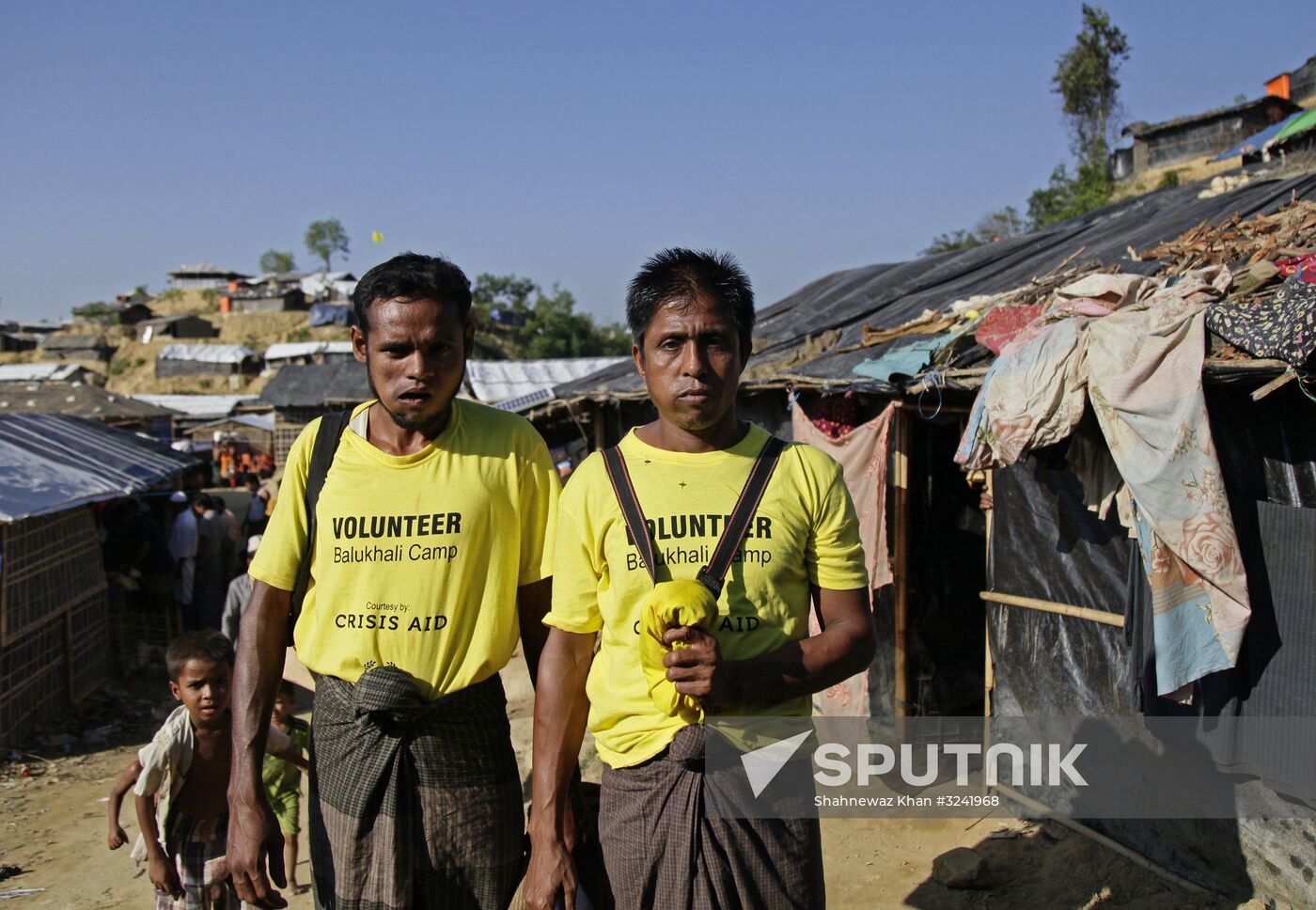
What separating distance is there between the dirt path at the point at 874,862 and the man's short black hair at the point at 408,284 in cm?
358

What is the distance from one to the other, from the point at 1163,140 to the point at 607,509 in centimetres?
3513

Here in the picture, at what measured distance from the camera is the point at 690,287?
2.03 m

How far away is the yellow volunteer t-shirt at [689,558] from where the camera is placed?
74.7 inches

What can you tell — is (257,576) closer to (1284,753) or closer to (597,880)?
(597,880)

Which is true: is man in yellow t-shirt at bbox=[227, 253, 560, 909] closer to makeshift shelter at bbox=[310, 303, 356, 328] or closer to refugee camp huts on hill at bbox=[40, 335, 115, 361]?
makeshift shelter at bbox=[310, 303, 356, 328]

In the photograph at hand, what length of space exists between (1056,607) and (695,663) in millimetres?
3717

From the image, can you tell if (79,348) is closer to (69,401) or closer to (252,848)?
(69,401)

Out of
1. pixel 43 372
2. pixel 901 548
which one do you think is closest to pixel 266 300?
pixel 43 372

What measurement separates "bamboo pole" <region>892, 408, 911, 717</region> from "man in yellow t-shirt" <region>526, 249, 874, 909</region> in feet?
12.9

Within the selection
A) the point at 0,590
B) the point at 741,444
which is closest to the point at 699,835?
Result: the point at 741,444

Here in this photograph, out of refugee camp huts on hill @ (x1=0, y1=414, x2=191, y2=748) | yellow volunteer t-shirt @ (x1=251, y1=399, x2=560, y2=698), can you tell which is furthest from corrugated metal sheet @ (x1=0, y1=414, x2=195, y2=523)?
yellow volunteer t-shirt @ (x1=251, y1=399, x2=560, y2=698)

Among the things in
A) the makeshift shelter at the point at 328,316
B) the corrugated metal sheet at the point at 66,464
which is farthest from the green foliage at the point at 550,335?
the corrugated metal sheet at the point at 66,464

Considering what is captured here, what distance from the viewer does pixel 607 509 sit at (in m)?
1.97

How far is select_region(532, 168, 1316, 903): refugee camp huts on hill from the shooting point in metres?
3.73
